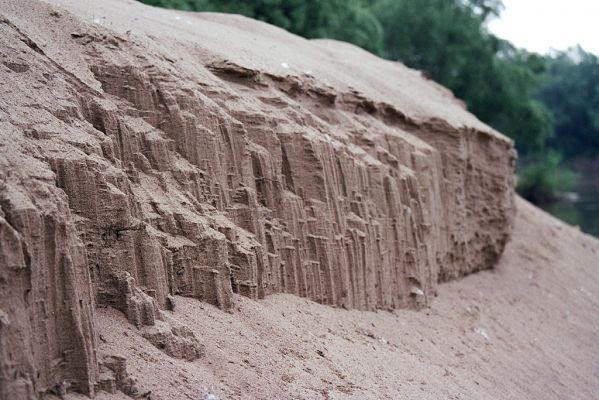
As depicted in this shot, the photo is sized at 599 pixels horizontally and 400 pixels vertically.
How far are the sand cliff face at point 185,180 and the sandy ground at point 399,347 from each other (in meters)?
0.24

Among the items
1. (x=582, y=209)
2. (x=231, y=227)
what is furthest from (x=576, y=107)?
(x=231, y=227)

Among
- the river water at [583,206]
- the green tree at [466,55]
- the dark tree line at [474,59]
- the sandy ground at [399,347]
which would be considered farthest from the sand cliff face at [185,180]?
the green tree at [466,55]

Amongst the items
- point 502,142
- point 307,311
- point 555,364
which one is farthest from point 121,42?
point 502,142

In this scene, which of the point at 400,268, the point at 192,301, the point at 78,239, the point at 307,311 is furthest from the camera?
the point at 400,268

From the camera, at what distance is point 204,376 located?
625cm

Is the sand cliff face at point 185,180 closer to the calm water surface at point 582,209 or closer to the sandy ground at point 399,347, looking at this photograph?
the sandy ground at point 399,347

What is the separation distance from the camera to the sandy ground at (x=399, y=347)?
6.27 m

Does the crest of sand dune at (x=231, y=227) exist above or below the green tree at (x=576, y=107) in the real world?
below

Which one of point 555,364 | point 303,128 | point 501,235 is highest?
point 303,128

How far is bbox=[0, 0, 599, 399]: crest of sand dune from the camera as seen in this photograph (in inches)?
219

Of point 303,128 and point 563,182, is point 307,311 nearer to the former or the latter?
point 303,128

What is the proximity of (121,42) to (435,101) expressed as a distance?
7.36 m

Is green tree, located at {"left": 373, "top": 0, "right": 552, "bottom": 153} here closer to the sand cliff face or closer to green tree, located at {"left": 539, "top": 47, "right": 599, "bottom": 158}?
green tree, located at {"left": 539, "top": 47, "right": 599, "bottom": 158}

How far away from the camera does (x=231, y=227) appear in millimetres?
7703
